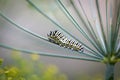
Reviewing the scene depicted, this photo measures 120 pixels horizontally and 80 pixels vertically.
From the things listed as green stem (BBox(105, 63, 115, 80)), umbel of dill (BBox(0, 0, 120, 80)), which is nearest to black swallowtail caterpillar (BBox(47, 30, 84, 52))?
umbel of dill (BBox(0, 0, 120, 80))

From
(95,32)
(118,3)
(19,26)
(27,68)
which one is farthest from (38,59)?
(118,3)

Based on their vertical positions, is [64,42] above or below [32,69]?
above

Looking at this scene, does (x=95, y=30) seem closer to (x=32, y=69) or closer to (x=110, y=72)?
(x=110, y=72)

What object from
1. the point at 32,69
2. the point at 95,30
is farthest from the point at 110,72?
the point at 32,69

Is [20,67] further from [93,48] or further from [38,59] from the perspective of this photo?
[93,48]

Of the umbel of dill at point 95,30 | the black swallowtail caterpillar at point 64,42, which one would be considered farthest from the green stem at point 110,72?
the black swallowtail caterpillar at point 64,42

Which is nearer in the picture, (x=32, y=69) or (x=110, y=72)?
(x=110, y=72)
